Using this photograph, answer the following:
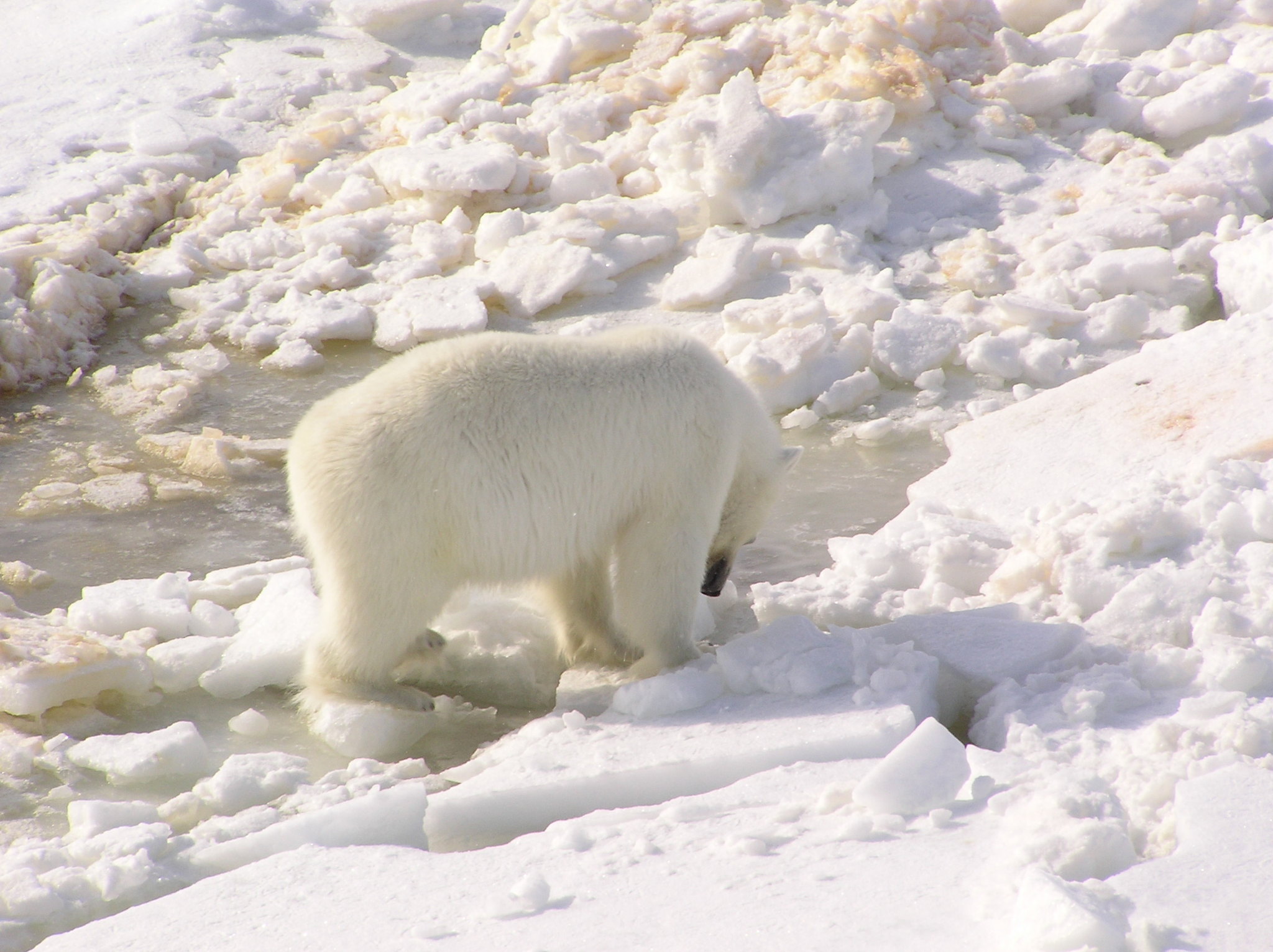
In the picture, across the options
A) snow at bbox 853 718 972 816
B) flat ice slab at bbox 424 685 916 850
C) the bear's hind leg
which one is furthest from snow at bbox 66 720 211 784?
snow at bbox 853 718 972 816

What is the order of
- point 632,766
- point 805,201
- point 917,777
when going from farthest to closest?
point 805,201 → point 632,766 → point 917,777

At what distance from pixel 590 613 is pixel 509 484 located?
2.79 feet

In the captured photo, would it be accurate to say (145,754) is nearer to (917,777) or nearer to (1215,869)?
(917,777)

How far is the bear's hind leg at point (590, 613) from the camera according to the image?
4512 millimetres

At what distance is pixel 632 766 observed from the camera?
3436mm

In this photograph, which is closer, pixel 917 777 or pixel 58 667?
pixel 917 777

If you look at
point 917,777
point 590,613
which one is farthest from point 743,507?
point 917,777

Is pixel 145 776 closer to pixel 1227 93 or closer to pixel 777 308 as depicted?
pixel 777 308

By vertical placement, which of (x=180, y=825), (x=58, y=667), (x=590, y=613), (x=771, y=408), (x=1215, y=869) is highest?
(x=1215, y=869)

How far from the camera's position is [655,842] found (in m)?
2.95

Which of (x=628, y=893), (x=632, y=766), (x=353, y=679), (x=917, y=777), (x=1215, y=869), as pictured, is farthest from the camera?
(x=353, y=679)

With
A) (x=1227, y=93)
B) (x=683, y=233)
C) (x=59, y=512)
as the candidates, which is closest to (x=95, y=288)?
(x=59, y=512)

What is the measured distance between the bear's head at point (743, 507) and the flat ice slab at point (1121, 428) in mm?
888

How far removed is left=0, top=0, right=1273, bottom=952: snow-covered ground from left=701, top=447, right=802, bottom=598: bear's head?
214 millimetres
